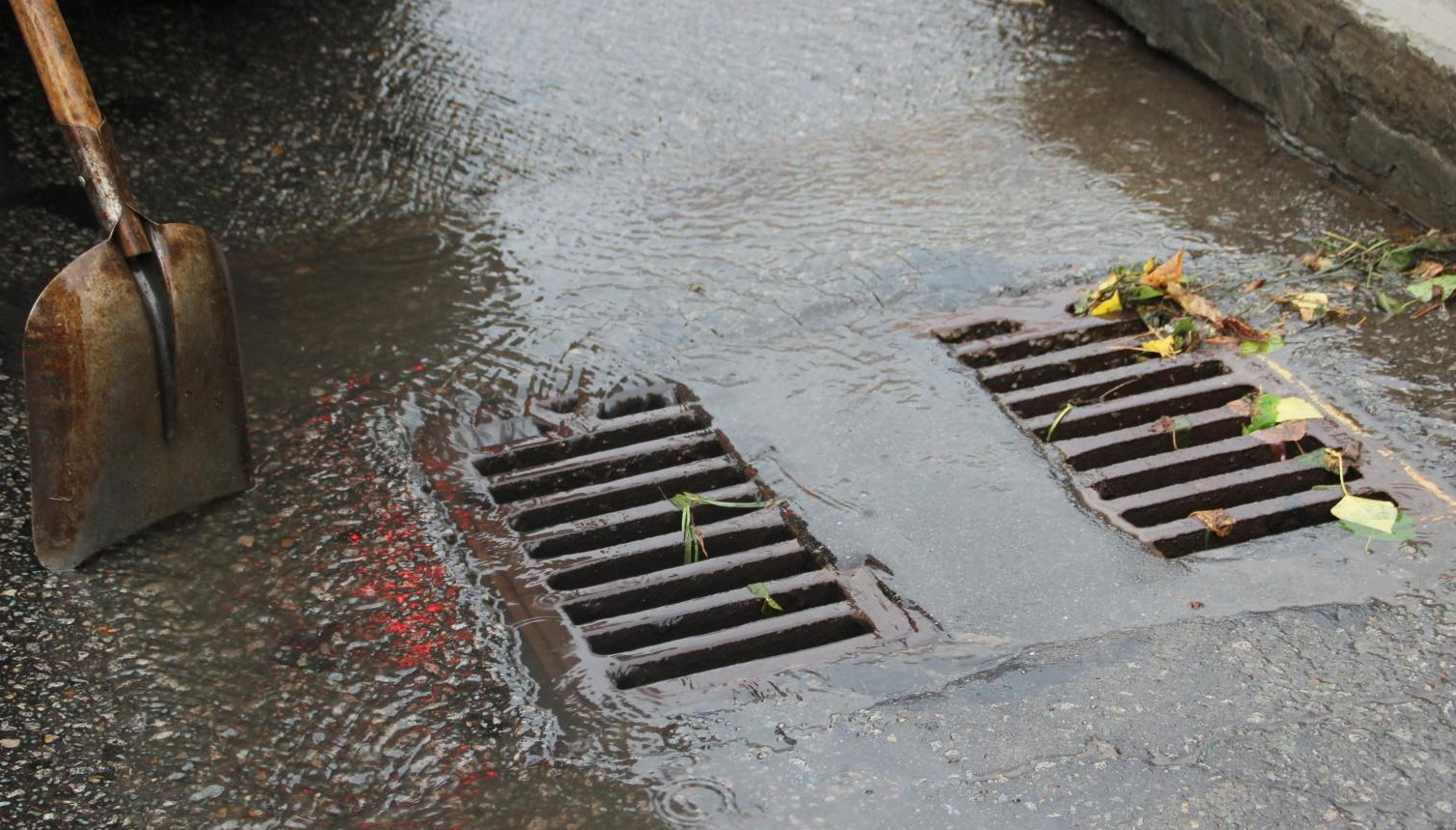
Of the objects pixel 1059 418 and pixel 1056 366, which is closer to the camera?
pixel 1059 418

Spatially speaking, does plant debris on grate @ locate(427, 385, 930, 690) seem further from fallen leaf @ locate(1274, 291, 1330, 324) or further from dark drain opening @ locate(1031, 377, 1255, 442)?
fallen leaf @ locate(1274, 291, 1330, 324)

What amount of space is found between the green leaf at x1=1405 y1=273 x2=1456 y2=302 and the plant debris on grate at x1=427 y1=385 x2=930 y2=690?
1.89m

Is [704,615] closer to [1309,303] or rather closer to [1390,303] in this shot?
[1309,303]

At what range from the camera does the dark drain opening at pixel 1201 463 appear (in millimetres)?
3162

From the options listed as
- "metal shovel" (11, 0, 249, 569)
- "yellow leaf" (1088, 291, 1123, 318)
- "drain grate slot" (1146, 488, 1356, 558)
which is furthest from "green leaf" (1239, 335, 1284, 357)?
"metal shovel" (11, 0, 249, 569)

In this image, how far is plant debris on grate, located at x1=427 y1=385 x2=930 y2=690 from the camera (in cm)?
270

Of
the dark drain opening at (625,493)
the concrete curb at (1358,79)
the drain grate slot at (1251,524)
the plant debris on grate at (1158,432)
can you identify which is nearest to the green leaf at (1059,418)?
the plant debris on grate at (1158,432)

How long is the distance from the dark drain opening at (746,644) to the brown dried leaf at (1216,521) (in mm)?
837

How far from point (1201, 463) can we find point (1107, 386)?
384mm

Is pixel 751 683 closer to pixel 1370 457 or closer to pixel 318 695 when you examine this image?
pixel 318 695

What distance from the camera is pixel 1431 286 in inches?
144

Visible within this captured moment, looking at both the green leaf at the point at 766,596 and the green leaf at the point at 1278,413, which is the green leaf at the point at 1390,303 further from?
the green leaf at the point at 766,596

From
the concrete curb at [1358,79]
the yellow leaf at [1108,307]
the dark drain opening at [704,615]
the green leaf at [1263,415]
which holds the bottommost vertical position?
the dark drain opening at [704,615]

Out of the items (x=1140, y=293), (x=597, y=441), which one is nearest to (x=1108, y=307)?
(x=1140, y=293)
